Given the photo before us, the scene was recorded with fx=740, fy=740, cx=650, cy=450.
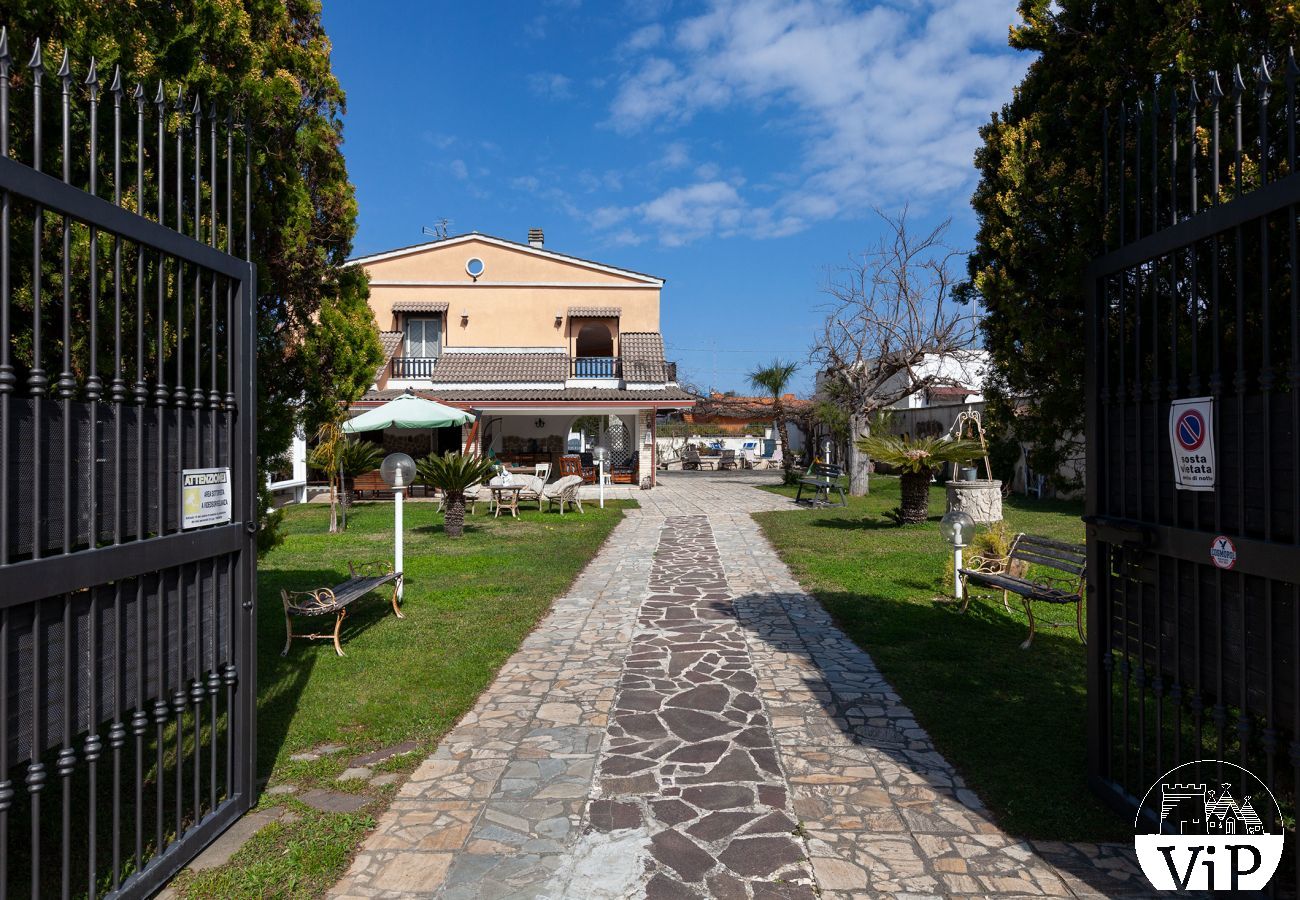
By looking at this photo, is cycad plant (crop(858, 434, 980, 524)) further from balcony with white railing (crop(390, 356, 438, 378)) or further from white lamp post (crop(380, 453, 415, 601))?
balcony with white railing (crop(390, 356, 438, 378))

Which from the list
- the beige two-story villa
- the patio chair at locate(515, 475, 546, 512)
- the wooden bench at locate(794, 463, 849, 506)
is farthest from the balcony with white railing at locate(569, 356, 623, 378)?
the wooden bench at locate(794, 463, 849, 506)

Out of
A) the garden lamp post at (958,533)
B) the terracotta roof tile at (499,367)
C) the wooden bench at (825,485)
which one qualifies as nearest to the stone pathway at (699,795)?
the garden lamp post at (958,533)

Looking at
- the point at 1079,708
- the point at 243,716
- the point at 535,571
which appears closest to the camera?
the point at 243,716

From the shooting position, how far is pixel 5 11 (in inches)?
121

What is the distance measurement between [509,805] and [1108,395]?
335 centimetres

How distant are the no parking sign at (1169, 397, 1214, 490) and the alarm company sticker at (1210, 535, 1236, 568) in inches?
7.7

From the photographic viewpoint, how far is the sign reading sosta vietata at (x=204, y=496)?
2.93 metres

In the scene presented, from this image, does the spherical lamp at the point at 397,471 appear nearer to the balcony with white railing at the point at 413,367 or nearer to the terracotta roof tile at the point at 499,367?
the terracotta roof tile at the point at 499,367

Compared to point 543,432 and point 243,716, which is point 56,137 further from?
point 543,432

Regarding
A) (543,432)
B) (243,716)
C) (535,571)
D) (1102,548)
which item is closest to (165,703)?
(243,716)

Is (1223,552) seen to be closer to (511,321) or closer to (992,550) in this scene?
(992,550)

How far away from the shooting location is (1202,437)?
107 inches

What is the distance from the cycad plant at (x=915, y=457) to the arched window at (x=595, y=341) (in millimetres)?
14009

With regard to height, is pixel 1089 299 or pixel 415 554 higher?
pixel 1089 299
